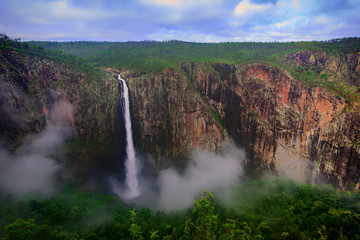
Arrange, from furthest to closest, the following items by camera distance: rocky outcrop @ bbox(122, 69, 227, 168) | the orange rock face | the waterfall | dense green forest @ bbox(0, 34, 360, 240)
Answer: rocky outcrop @ bbox(122, 69, 227, 168) < the orange rock face < the waterfall < dense green forest @ bbox(0, 34, 360, 240)

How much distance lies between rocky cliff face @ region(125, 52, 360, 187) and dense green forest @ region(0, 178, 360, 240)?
8120mm

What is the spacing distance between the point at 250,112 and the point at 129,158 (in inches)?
965

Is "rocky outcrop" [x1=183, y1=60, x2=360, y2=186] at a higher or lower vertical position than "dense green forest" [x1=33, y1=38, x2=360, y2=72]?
lower

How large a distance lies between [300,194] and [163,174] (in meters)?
22.9

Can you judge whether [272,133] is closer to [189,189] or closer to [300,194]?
[300,194]

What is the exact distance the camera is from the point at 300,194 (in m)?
24.2

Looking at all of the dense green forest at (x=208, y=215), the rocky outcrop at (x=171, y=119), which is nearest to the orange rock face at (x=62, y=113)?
the dense green forest at (x=208, y=215)

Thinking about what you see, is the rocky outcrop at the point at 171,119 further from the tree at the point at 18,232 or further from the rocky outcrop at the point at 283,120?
the tree at the point at 18,232

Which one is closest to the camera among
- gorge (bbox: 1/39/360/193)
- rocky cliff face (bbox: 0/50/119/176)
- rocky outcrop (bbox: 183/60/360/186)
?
rocky cliff face (bbox: 0/50/119/176)

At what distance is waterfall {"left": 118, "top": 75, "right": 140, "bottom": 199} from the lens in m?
33.3

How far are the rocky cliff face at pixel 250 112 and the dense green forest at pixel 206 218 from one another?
8.12 m

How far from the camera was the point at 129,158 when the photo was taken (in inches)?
1448

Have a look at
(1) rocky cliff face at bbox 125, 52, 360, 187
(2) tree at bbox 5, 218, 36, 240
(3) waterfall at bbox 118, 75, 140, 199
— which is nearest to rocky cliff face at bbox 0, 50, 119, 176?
(3) waterfall at bbox 118, 75, 140, 199

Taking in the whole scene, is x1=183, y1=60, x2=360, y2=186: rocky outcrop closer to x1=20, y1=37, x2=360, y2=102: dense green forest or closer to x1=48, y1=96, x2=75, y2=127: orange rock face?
x1=20, y1=37, x2=360, y2=102: dense green forest
